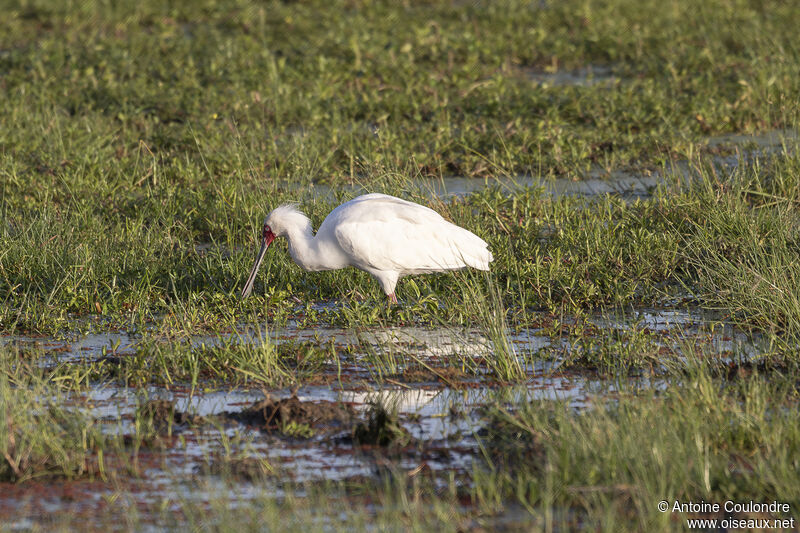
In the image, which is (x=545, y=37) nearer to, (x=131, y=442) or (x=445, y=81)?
(x=445, y=81)

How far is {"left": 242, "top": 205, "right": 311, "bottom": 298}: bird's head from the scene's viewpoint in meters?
6.65

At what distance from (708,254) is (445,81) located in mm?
4468

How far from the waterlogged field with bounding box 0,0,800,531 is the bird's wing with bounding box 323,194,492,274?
0.22 meters

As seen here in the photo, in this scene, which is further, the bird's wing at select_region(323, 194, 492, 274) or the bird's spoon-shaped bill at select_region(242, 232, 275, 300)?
the bird's spoon-shaped bill at select_region(242, 232, 275, 300)

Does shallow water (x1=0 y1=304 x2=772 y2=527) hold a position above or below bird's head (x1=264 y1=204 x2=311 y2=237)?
below

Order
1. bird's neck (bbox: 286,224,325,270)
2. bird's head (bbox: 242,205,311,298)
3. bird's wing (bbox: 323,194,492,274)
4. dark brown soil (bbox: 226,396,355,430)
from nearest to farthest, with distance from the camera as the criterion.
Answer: dark brown soil (bbox: 226,396,355,430) < bird's wing (bbox: 323,194,492,274) < bird's neck (bbox: 286,224,325,270) < bird's head (bbox: 242,205,311,298)

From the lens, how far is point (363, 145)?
928 cm

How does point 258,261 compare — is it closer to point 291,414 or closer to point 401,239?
point 401,239

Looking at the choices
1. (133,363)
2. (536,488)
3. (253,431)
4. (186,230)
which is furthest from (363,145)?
(536,488)

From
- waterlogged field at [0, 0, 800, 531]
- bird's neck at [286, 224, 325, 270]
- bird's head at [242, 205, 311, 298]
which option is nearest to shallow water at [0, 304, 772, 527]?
waterlogged field at [0, 0, 800, 531]

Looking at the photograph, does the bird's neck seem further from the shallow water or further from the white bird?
the shallow water

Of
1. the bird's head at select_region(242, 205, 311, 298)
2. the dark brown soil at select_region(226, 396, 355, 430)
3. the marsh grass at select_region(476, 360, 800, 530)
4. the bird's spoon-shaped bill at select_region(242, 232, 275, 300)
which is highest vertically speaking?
the bird's head at select_region(242, 205, 311, 298)

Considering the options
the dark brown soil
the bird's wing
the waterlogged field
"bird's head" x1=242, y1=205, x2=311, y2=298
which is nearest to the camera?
the waterlogged field

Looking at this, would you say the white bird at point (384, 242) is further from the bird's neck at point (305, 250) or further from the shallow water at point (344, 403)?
the shallow water at point (344, 403)
